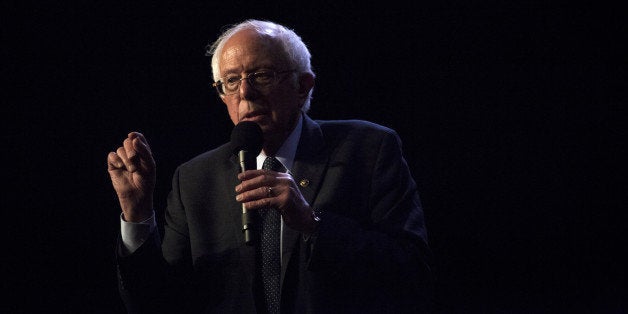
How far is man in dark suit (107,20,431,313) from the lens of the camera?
5.89ft

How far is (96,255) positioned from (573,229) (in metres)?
2.71

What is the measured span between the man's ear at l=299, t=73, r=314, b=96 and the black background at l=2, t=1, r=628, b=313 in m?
1.22

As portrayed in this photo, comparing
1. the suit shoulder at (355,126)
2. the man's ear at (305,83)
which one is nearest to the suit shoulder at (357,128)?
the suit shoulder at (355,126)

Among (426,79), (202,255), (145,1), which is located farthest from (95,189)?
(426,79)

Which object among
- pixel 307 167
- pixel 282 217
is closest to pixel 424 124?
pixel 307 167

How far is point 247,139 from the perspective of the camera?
1754mm

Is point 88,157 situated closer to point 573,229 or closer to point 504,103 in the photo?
point 504,103

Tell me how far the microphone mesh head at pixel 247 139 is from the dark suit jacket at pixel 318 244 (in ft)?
0.88

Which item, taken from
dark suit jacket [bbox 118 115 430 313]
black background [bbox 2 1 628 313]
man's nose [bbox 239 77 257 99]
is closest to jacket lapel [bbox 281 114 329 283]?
dark suit jacket [bbox 118 115 430 313]

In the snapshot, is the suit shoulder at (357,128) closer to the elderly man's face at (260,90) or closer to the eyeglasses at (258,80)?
the elderly man's face at (260,90)

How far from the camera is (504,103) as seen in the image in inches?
134

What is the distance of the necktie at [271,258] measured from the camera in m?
1.87

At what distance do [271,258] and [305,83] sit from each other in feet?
2.23

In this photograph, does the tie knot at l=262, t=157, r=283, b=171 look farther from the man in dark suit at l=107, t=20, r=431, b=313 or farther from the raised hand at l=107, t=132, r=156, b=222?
the raised hand at l=107, t=132, r=156, b=222
